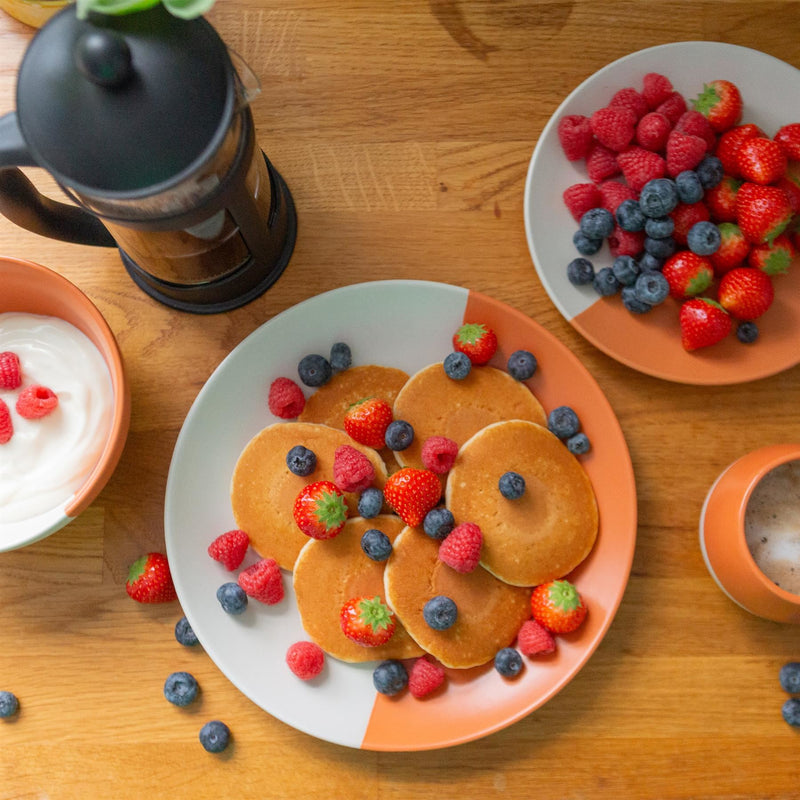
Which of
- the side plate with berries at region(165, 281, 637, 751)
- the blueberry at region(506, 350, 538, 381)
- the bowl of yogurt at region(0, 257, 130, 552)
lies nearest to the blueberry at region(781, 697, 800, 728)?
the side plate with berries at region(165, 281, 637, 751)

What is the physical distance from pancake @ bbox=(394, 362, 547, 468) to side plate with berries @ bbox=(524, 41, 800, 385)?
5.7 inches

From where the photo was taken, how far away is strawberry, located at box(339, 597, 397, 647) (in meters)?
1.08

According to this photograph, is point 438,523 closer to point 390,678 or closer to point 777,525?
point 390,678

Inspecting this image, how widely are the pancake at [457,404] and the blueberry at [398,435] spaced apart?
1.1 inches

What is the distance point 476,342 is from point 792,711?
78cm

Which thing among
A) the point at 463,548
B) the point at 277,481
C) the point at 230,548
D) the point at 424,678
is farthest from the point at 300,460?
the point at 424,678

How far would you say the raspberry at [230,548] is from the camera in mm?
1119

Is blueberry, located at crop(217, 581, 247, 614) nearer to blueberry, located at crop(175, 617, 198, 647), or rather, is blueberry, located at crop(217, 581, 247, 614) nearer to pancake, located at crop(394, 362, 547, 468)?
blueberry, located at crop(175, 617, 198, 647)

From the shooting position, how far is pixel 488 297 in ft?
3.78

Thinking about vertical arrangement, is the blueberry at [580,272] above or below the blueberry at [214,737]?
above

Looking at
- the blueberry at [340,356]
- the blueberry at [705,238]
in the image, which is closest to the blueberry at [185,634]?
the blueberry at [340,356]

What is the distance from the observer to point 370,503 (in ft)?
3.62

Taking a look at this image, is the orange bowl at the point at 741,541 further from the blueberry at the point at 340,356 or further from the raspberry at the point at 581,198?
the blueberry at the point at 340,356

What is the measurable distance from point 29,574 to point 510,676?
30.7 inches
